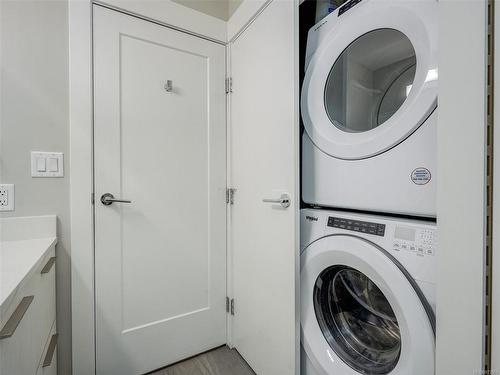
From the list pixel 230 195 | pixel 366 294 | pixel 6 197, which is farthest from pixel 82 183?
pixel 366 294

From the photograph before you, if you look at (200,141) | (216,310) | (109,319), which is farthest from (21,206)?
(216,310)

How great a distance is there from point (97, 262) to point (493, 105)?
5.13 feet

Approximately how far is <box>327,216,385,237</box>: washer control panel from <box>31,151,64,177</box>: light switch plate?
50.2 inches

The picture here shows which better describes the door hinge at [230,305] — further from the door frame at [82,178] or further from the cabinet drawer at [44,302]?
the cabinet drawer at [44,302]

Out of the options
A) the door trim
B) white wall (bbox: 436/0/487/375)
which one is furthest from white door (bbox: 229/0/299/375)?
the door trim

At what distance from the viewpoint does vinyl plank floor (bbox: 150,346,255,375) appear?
1402 mm

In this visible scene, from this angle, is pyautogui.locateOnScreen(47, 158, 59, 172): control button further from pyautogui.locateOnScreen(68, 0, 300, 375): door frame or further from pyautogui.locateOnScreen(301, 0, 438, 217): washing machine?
pyautogui.locateOnScreen(301, 0, 438, 217): washing machine

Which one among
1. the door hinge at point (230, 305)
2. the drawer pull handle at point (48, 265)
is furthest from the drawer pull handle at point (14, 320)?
the door hinge at point (230, 305)

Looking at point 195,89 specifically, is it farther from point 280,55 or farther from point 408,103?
point 408,103

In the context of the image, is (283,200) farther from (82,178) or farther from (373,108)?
(82,178)

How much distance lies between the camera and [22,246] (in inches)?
40.4

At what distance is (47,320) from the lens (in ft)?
3.24

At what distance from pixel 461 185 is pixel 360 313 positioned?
713 millimetres

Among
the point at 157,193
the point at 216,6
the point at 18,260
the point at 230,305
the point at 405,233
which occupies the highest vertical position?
the point at 216,6
